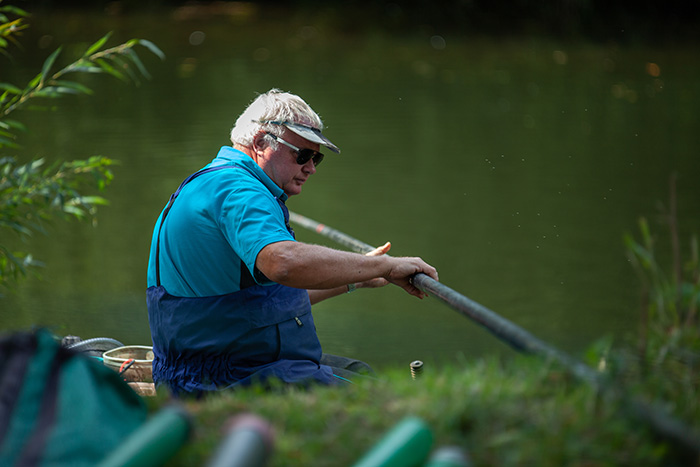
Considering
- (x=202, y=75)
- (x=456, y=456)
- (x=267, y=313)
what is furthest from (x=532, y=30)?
(x=456, y=456)

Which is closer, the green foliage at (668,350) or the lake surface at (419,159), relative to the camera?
the green foliage at (668,350)

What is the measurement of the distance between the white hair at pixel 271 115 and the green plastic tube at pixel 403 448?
4.93 feet

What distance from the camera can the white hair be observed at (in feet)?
8.76

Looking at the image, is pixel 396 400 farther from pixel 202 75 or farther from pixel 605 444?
pixel 202 75

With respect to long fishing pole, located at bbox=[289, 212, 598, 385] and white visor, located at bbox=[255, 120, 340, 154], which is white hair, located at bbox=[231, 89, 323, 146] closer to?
white visor, located at bbox=[255, 120, 340, 154]

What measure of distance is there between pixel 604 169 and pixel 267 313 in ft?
23.3

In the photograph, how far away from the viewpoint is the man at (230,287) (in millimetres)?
2232

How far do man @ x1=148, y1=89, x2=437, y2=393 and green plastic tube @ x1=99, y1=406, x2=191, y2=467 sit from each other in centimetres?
87

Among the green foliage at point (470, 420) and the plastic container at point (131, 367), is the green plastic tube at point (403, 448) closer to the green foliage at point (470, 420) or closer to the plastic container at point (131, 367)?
the green foliage at point (470, 420)

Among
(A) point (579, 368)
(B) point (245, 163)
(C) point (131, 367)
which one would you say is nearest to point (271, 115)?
(B) point (245, 163)

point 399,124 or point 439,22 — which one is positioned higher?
point 439,22

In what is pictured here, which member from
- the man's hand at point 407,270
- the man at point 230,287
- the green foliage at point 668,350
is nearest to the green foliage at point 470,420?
the green foliage at point 668,350

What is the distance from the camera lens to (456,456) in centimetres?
126

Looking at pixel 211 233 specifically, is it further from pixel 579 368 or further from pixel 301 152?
pixel 579 368
